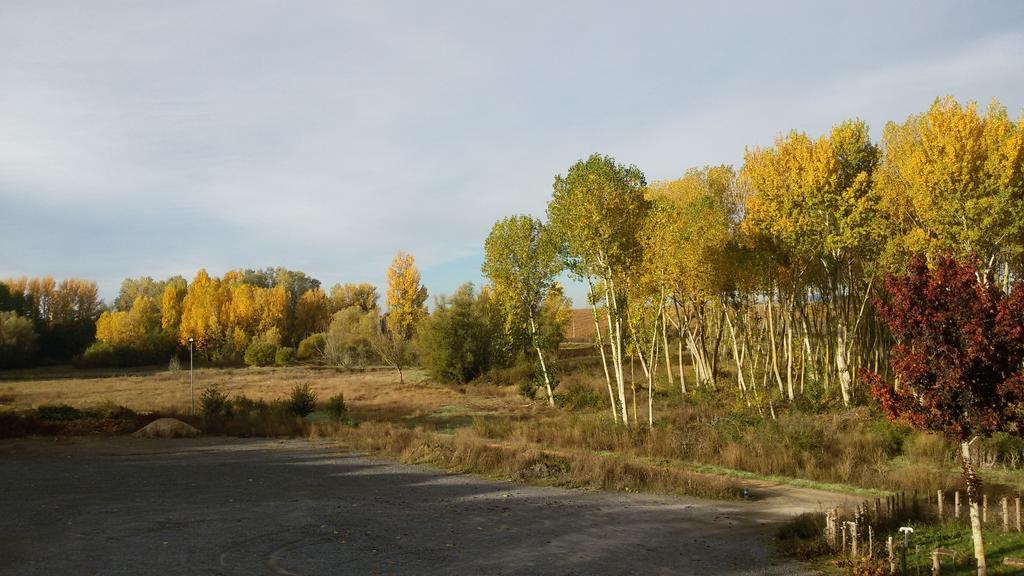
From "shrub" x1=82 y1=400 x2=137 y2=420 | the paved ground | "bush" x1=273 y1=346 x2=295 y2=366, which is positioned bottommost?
the paved ground

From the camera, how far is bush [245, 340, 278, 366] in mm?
74188

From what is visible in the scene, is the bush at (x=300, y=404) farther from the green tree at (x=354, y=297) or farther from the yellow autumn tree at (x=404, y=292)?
the green tree at (x=354, y=297)

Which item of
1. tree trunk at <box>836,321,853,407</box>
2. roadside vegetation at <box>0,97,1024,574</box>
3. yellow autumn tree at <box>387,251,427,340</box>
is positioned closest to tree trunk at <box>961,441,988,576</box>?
roadside vegetation at <box>0,97,1024,574</box>

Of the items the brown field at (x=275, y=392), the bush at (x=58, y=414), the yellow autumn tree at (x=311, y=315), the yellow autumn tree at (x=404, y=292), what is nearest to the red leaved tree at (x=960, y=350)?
the brown field at (x=275, y=392)

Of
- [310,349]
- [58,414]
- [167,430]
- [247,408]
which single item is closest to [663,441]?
[167,430]

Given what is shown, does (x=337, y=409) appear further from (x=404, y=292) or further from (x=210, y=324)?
(x=210, y=324)

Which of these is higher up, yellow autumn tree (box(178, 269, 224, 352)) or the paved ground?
yellow autumn tree (box(178, 269, 224, 352))

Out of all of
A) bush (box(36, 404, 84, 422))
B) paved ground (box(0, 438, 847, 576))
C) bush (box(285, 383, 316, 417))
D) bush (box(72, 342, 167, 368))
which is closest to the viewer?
paved ground (box(0, 438, 847, 576))

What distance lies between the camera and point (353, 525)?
12.0 m

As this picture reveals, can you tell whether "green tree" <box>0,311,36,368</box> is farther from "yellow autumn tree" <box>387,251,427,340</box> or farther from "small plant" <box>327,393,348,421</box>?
"small plant" <box>327,393,348,421</box>

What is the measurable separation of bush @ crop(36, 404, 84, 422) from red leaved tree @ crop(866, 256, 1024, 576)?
107 ft

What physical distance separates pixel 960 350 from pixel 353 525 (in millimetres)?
10191

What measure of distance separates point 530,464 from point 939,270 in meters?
11.4

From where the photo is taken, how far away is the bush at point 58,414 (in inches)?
1168
